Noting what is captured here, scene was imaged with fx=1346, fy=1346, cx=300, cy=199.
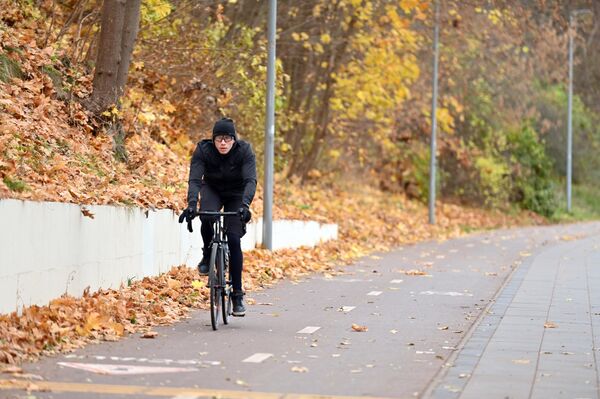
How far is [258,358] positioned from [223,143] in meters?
2.79

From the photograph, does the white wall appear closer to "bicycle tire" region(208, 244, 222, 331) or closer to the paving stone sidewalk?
"bicycle tire" region(208, 244, 222, 331)

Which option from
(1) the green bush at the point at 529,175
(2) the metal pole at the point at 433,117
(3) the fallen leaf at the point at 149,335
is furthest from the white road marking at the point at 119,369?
(1) the green bush at the point at 529,175

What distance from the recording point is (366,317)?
1363 cm

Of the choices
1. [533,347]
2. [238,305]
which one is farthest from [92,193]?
[533,347]

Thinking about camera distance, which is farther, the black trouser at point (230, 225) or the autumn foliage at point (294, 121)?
the autumn foliage at point (294, 121)

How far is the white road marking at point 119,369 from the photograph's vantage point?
30.1ft

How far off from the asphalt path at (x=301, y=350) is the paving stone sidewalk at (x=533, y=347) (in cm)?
19

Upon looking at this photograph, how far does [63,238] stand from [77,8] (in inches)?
380

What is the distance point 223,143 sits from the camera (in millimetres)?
12320

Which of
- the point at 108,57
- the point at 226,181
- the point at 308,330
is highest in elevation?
the point at 108,57

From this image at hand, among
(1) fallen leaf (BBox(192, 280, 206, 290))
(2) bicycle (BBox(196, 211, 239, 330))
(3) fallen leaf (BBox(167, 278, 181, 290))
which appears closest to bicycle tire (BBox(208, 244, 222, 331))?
(2) bicycle (BBox(196, 211, 239, 330))

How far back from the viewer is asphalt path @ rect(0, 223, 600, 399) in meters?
8.64

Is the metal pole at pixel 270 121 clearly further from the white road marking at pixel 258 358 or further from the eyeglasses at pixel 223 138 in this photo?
the white road marking at pixel 258 358

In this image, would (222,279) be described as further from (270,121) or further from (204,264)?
(270,121)
